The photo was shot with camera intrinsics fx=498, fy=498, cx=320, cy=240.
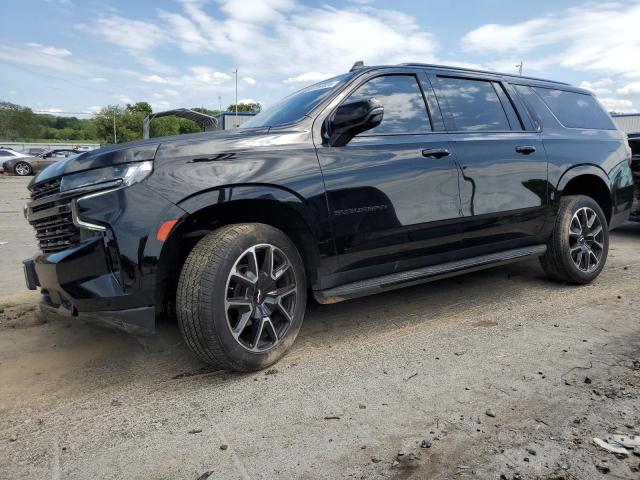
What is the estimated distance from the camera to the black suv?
2.59 meters

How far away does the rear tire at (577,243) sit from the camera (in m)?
4.45

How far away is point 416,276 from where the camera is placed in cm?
349

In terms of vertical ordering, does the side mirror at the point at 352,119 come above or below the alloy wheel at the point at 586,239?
above

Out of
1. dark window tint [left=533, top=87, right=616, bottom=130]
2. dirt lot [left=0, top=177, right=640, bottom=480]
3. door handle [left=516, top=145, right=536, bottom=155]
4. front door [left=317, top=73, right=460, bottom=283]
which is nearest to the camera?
dirt lot [left=0, top=177, right=640, bottom=480]

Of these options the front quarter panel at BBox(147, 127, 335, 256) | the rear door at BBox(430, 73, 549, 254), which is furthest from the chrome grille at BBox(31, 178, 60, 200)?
the rear door at BBox(430, 73, 549, 254)

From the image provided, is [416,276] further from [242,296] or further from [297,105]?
[297,105]

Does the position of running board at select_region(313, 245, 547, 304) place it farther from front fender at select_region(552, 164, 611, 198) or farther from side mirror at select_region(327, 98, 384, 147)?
side mirror at select_region(327, 98, 384, 147)

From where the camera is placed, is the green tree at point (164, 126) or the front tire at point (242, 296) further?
the green tree at point (164, 126)

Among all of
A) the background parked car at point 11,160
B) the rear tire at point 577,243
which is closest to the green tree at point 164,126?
the background parked car at point 11,160

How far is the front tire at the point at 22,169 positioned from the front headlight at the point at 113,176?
2634 centimetres

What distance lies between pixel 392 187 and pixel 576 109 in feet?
8.89

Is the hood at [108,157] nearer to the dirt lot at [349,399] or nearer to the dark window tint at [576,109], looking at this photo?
the dirt lot at [349,399]

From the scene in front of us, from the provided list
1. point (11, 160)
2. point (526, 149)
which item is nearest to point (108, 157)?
point (526, 149)

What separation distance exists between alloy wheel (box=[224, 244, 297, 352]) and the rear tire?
8.88ft
